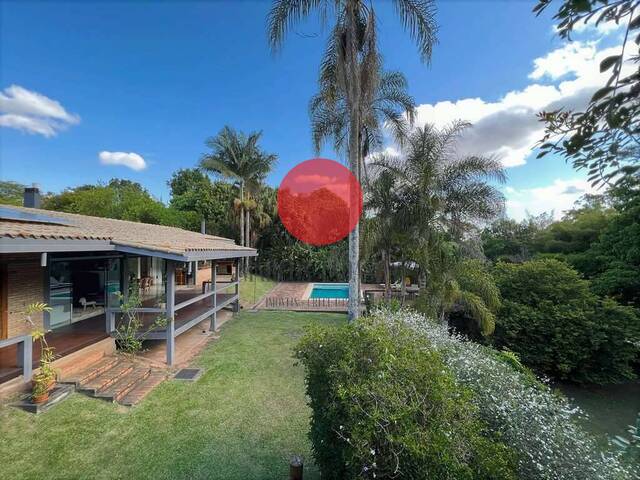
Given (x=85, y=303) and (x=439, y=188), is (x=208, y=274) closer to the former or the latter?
(x=85, y=303)

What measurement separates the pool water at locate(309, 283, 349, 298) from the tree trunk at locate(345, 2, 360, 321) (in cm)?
939

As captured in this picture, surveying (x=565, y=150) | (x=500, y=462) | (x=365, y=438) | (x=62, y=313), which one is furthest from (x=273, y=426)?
(x=62, y=313)

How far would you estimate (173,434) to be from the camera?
4.50 metres

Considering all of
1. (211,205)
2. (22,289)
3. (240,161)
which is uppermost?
(240,161)

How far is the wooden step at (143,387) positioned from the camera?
530 cm

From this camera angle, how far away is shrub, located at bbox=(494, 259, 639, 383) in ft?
26.5

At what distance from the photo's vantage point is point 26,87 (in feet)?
22.0

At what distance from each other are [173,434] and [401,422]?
4097 mm

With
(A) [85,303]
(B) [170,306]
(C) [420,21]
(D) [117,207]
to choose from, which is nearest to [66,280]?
(A) [85,303]

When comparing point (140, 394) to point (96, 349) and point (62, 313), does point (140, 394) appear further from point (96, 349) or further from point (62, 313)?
point (62, 313)

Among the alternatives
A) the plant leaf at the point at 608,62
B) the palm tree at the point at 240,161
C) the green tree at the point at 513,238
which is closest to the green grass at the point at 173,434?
the plant leaf at the point at 608,62

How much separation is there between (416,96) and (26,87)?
1097 cm

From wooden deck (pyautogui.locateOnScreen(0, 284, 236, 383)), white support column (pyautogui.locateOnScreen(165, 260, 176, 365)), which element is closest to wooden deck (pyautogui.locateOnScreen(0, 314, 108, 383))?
wooden deck (pyautogui.locateOnScreen(0, 284, 236, 383))

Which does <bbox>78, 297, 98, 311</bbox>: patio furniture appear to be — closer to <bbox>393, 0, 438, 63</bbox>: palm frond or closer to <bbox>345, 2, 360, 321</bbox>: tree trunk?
<bbox>345, 2, 360, 321</bbox>: tree trunk
